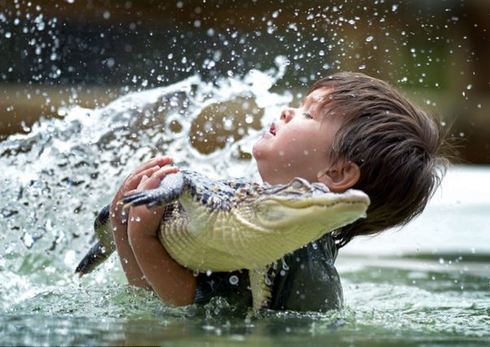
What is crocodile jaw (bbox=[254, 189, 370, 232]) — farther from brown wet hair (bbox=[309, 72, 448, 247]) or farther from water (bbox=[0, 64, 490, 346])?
brown wet hair (bbox=[309, 72, 448, 247])

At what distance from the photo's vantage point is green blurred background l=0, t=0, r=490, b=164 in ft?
23.4

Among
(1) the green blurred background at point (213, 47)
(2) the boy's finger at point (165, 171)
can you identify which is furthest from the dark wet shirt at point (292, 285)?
(1) the green blurred background at point (213, 47)

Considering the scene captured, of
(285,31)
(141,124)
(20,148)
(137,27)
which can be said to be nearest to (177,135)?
(141,124)

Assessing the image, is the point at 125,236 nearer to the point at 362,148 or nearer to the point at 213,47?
the point at 362,148

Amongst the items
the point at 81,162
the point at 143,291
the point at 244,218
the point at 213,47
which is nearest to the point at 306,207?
the point at 244,218

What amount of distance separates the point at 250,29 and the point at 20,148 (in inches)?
196

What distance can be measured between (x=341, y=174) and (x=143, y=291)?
557 millimetres

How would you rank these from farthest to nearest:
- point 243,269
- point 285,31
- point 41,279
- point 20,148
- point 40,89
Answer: point 40,89
point 285,31
point 20,148
point 41,279
point 243,269

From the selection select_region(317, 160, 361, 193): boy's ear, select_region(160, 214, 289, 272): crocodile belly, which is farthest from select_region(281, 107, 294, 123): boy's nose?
select_region(160, 214, 289, 272): crocodile belly

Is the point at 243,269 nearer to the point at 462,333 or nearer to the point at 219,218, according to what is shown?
the point at 219,218

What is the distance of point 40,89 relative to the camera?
27.3 ft

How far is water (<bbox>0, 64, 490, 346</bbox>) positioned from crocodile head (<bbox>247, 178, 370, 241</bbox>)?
217 mm

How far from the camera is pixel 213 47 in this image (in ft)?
24.2

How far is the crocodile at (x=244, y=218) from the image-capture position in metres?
2.06
